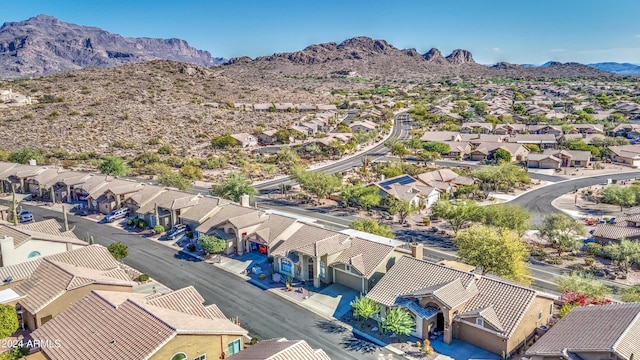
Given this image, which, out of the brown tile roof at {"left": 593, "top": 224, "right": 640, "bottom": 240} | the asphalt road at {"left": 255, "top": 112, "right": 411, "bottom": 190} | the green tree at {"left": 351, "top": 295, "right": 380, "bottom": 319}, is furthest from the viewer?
the asphalt road at {"left": 255, "top": 112, "right": 411, "bottom": 190}

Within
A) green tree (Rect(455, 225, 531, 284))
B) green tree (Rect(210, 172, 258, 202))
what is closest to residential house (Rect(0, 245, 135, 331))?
green tree (Rect(210, 172, 258, 202))

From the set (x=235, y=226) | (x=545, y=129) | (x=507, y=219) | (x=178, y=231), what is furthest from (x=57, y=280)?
(x=545, y=129)

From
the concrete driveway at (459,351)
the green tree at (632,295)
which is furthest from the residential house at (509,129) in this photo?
the concrete driveway at (459,351)

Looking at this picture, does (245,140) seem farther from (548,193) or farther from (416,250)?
(416,250)

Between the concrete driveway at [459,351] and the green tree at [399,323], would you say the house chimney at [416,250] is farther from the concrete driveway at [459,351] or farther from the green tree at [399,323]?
the concrete driveway at [459,351]

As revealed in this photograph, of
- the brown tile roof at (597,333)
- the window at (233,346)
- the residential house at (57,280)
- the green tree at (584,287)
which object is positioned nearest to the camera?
the brown tile roof at (597,333)

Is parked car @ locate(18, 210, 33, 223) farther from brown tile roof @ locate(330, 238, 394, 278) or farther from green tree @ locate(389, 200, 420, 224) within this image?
green tree @ locate(389, 200, 420, 224)

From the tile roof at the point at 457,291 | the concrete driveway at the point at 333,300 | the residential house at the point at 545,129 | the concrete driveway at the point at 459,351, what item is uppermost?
the residential house at the point at 545,129
